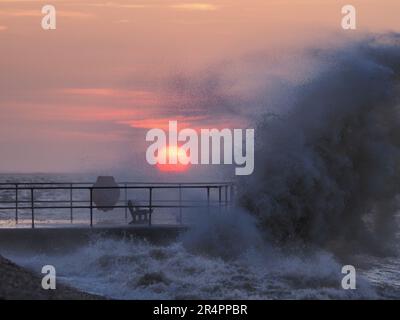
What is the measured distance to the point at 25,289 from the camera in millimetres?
15070

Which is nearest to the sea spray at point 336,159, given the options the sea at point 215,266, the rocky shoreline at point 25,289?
the sea at point 215,266

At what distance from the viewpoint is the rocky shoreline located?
1469cm

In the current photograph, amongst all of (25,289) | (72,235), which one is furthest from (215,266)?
(25,289)

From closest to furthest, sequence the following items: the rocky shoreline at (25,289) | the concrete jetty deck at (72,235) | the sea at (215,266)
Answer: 1. the rocky shoreline at (25,289)
2. the sea at (215,266)
3. the concrete jetty deck at (72,235)

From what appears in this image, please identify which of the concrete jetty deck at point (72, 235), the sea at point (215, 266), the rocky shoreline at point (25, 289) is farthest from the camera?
the concrete jetty deck at point (72, 235)

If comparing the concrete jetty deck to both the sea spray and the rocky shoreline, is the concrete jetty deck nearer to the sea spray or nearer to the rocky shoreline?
the sea spray

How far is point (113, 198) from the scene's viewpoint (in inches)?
1248

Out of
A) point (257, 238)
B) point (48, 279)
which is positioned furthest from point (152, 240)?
point (48, 279)

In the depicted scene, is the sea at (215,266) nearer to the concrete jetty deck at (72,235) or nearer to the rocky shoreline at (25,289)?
the concrete jetty deck at (72,235)

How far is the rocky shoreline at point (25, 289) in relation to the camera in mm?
14688

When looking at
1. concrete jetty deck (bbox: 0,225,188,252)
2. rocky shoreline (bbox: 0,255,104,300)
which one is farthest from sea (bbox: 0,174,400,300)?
rocky shoreline (bbox: 0,255,104,300)

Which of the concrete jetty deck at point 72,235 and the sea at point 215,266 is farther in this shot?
the concrete jetty deck at point 72,235
